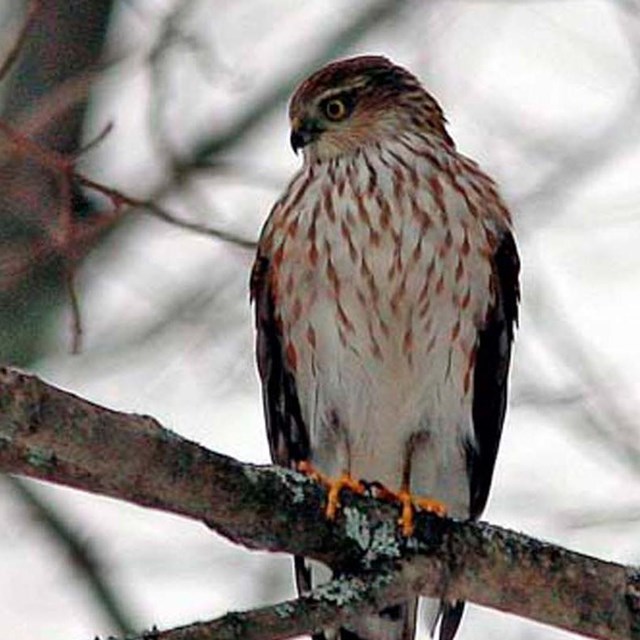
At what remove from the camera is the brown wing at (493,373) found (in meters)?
6.19

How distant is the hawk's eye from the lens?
6.57m

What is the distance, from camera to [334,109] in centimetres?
658

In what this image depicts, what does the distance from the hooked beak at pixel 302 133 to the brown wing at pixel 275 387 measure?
0.49 m

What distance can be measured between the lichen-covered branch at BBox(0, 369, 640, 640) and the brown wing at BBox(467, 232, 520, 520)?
1.34 m

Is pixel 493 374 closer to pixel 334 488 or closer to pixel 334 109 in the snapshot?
pixel 334 109

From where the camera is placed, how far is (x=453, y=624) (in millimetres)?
5871

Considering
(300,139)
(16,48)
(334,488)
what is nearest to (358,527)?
(334,488)

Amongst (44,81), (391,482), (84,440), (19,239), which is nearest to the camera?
(84,440)

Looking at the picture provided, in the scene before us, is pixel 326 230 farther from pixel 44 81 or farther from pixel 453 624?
pixel 44 81

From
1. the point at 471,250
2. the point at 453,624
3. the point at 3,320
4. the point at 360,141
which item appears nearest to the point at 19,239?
→ the point at 3,320

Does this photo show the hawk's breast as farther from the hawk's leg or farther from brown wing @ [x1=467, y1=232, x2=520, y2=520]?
the hawk's leg

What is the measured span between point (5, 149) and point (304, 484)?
1100 millimetres

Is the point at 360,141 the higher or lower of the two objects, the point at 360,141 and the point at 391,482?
the higher

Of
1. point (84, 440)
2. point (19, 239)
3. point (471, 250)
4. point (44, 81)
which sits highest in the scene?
point (44, 81)
